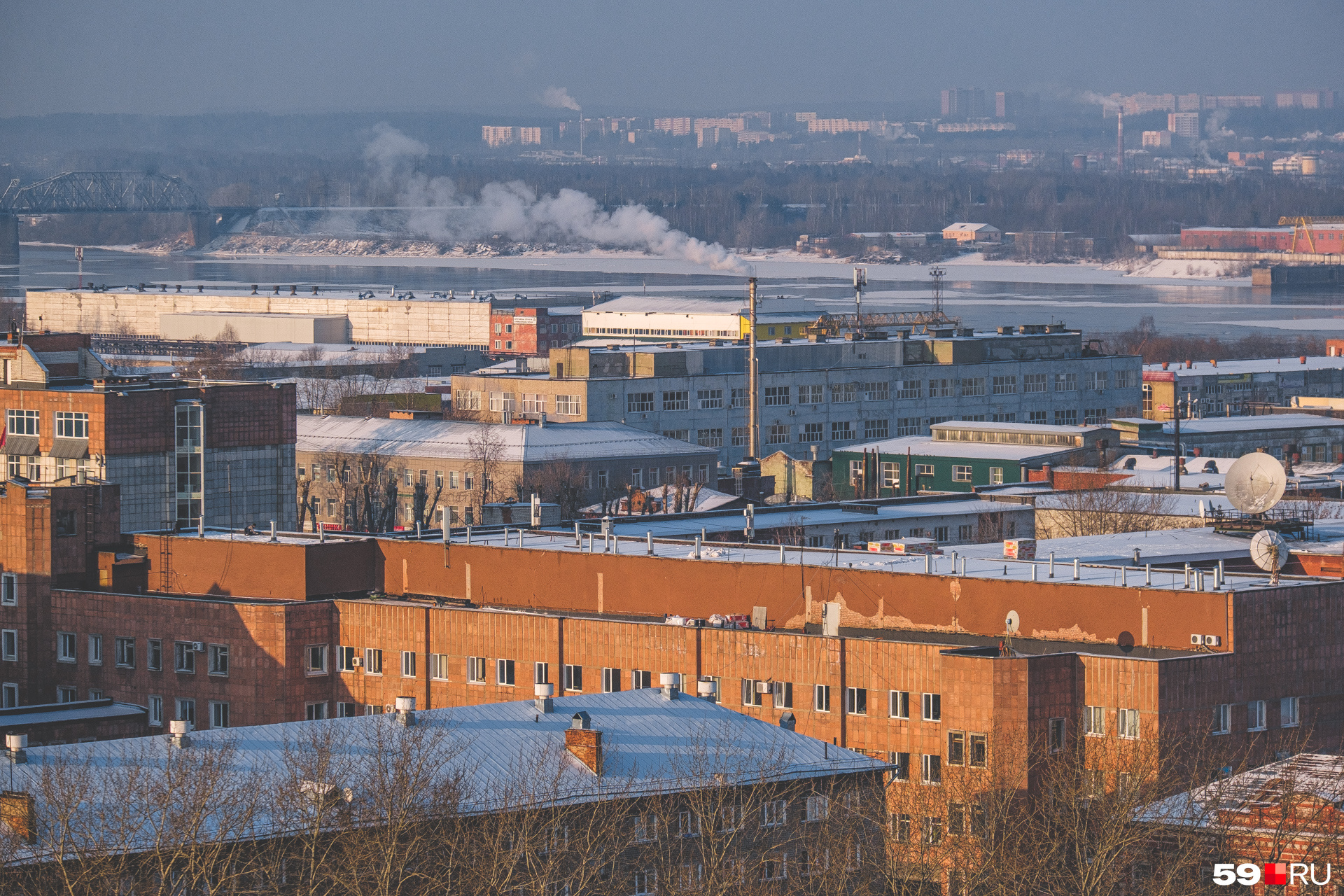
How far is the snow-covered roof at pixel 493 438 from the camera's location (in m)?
57.2

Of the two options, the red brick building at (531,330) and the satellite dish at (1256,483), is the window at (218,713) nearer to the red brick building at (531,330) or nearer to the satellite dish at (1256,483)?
the satellite dish at (1256,483)

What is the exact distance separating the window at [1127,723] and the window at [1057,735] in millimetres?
520

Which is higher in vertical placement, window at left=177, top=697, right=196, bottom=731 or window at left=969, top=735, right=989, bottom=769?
window at left=969, top=735, right=989, bottom=769

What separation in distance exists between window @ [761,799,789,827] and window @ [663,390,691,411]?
156ft

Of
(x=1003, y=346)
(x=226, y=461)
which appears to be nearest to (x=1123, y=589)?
(x=226, y=461)

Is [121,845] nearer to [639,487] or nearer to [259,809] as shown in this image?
[259,809]

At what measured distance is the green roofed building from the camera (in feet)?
176

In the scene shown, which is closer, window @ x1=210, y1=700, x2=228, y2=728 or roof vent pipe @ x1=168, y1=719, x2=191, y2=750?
roof vent pipe @ x1=168, y1=719, x2=191, y2=750

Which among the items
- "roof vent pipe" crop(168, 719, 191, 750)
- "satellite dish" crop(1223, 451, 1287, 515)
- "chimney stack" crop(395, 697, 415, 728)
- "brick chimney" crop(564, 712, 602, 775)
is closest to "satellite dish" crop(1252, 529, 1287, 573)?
"satellite dish" crop(1223, 451, 1287, 515)

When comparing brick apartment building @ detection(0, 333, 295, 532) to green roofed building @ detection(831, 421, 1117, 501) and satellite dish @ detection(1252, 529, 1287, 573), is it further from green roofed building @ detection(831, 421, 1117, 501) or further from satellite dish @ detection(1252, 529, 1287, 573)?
satellite dish @ detection(1252, 529, 1287, 573)

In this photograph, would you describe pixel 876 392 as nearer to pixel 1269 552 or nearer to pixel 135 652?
pixel 135 652

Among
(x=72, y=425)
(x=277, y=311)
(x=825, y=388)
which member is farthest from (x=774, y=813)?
(x=277, y=311)

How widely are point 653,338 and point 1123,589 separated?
70.5m

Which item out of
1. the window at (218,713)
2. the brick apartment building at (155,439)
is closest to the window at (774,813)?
the window at (218,713)
